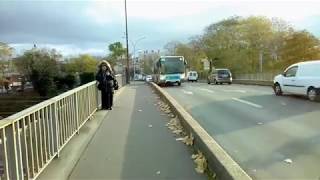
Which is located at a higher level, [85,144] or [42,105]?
[42,105]

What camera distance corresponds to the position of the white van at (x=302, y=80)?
2127cm

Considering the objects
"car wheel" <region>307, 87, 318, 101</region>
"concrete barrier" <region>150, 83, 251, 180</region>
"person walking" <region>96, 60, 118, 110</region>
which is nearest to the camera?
"concrete barrier" <region>150, 83, 251, 180</region>

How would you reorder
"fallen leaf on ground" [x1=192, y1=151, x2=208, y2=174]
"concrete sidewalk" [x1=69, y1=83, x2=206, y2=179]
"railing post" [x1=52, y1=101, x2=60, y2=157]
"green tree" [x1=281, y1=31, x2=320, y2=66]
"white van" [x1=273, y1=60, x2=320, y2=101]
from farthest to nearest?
1. "green tree" [x1=281, y1=31, x2=320, y2=66]
2. "white van" [x1=273, y1=60, x2=320, y2=101]
3. "railing post" [x1=52, y1=101, x2=60, y2=157]
4. "fallen leaf on ground" [x1=192, y1=151, x2=208, y2=174]
5. "concrete sidewalk" [x1=69, y1=83, x2=206, y2=179]

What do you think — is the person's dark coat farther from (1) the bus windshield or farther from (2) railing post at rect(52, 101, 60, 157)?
(1) the bus windshield

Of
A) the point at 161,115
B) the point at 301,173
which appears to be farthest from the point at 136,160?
the point at 161,115

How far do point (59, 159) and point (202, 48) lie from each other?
285 ft

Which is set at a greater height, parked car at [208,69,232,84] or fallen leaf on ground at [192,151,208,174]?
fallen leaf on ground at [192,151,208,174]

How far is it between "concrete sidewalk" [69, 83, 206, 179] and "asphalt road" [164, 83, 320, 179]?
102 cm

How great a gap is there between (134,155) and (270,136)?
3.87 meters

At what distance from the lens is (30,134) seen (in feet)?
20.0

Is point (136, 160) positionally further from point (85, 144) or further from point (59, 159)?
point (85, 144)

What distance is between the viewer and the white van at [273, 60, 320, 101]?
21.3m

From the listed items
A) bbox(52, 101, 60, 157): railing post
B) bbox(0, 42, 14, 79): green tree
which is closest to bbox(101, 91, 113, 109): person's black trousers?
bbox(52, 101, 60, 157): railing post

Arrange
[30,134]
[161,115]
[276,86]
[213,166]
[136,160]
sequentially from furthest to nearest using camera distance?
[276,86] < [161,115] < [136,160] < [213,166] < [30,134]
